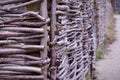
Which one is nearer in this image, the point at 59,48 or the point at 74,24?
the point at 59,48

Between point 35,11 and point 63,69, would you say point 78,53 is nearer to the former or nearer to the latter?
point 63,69

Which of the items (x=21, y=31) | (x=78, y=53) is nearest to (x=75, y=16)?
(x=78, y=53)

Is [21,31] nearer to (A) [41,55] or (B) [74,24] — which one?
(A) [41,55]

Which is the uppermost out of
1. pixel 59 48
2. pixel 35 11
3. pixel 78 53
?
pixel 35 11

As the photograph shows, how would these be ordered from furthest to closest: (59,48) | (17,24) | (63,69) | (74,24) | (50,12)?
(74,24)
(63,69)
(59,48)
(50,12)
(17,24)

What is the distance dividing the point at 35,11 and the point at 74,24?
1.77m

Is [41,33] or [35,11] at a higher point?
[35,11]

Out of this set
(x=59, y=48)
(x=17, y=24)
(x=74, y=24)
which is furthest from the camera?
(x=74, y=24)

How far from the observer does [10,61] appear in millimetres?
2635

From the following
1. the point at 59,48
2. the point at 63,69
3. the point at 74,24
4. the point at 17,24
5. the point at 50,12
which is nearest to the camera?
the point at 17,24

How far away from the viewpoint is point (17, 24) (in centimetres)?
261

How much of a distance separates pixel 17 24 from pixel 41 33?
0.65ft

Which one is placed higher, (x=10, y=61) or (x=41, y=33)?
(x=41, y=33)

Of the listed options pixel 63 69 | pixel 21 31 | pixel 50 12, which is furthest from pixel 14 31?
pixel 63 69
